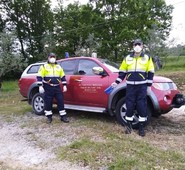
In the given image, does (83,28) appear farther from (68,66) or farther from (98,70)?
(98,70)

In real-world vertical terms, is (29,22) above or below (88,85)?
above

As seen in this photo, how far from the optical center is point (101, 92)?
22.0ft

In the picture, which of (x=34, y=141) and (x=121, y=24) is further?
(x=121, y=24)

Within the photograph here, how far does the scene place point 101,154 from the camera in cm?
477

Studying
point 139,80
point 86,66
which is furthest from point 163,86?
point 86,66

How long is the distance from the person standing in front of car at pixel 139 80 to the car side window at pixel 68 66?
7.01 ft

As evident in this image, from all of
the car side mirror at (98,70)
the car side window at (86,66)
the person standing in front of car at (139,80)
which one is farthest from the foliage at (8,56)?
the person standing in front of car at (139,80)

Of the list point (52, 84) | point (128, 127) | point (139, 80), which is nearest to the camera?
point (139, 80)

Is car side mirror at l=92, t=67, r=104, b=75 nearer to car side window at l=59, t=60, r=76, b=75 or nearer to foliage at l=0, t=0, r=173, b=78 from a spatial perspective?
car side window at l=59, t=60, r=76, b=75

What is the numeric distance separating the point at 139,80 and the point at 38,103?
369 centimetres

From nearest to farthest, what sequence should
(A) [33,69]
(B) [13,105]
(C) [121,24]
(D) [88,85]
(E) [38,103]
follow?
1. (D) [88,85]
2. (E) [38,103]
3. (A) [33,69]
4. (B) [13,105]
5. (C) [121,24]

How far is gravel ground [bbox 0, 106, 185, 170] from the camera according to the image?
15.3ft

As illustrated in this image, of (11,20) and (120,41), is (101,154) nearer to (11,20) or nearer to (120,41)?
(120,41)

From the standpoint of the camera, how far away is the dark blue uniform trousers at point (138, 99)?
574 centimetres
